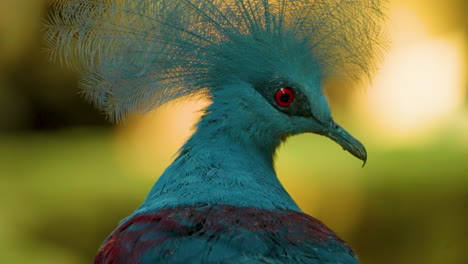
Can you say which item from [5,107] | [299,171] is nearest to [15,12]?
[5,107]

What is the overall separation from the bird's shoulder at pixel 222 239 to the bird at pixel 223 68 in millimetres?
80

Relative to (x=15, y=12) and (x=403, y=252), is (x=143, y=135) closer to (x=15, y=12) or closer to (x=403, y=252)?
(x=15, y=12)

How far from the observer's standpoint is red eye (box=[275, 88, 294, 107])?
1.84 metres

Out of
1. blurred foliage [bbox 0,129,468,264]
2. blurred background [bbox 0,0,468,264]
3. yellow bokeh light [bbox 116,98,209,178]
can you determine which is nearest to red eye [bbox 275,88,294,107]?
blurred background [bbox 0,0,468,264]

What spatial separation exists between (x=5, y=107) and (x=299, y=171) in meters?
2.55

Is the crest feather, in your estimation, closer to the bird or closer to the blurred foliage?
the bird

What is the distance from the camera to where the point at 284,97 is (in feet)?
6.05

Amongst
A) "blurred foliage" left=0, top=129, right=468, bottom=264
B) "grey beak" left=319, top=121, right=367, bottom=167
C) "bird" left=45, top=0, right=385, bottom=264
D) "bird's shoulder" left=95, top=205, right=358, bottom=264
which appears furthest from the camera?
"blurred foliage" left=0, top=129, right=468, bottom=264

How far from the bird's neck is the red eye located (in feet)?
0.32

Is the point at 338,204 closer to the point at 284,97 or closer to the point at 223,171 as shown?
the point at 284,97

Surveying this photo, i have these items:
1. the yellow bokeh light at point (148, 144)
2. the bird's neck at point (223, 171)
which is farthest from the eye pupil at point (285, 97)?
the yellow bokeh light at point (148, 144)

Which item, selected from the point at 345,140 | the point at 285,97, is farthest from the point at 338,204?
the point at 285,97

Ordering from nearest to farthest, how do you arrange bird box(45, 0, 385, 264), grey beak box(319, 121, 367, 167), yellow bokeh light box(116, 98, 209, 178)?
1. bird box(45, 0, 385, 264)
2. grey beak box(319, 121, 367, 167)
3. yellow bokeh light box(116, 98, 209, 178)

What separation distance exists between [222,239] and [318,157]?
A: 9.50 ft
